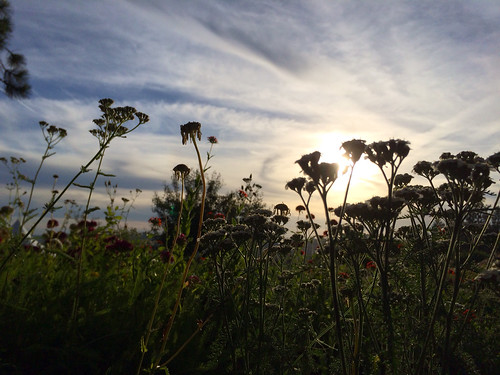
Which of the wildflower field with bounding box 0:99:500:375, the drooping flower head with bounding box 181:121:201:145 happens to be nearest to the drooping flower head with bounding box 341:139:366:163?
the wildflower field with bounding box 0:99:500:375

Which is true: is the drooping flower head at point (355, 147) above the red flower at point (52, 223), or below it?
above

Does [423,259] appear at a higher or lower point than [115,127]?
lower

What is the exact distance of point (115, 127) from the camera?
3.28 meters

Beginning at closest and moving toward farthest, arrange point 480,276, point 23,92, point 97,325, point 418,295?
point 480,276
point 418,295
point 97,325
point 23,92

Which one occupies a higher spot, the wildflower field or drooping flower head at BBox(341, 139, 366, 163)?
drooping flower head at BBox(341, 139, 366, 163)

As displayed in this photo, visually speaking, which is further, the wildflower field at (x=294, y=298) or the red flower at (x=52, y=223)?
the red flower at (x=52, y=223)

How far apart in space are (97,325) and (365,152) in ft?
9.87

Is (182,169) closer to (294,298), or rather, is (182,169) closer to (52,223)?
(294,298)

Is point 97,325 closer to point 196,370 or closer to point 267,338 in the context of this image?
point 196,370

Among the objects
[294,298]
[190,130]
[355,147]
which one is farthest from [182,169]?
[294,298]

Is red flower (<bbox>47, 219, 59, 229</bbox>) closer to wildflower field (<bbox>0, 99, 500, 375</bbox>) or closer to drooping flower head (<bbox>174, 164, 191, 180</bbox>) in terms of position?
wildflower field (<bbox>0, 99, 500, 375</bbox>)

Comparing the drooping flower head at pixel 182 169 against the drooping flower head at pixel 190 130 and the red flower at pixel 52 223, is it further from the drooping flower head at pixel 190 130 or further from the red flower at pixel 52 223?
the red flower at pixel 52 223

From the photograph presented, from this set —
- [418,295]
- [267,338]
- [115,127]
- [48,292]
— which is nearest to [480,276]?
[418,295]

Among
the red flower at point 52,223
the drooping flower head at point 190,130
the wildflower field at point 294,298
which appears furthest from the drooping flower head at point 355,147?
the red flower at point 52,223
